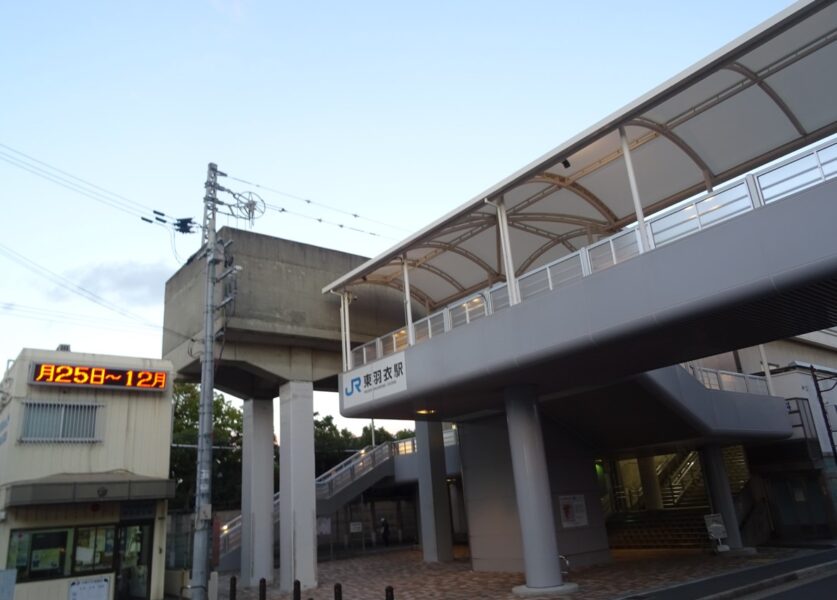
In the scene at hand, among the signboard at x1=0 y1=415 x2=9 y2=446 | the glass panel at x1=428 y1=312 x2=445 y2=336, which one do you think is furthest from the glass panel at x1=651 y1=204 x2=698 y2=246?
the signboard at x1=0 y1=415 x2=9 y2=446

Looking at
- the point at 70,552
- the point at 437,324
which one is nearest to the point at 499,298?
the point at 437,324

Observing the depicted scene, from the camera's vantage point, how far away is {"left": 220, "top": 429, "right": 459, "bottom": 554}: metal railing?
27.0 meters

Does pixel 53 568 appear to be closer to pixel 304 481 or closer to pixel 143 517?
pixel 143 517

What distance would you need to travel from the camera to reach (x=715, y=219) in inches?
445

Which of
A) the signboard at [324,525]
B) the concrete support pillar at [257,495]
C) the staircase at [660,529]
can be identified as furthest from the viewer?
the signboard at [324,525]

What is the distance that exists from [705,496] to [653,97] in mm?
19451

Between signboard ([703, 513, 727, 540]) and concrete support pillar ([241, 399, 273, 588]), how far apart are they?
1500cm

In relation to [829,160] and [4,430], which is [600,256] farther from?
[4,430]

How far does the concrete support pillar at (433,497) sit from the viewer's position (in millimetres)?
23781

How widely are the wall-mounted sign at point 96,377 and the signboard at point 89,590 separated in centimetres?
523

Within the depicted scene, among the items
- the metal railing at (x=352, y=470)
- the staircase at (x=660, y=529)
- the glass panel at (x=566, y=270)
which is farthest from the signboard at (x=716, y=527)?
the glass panel at (x=566, y=270)

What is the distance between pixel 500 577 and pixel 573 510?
3.45 meters

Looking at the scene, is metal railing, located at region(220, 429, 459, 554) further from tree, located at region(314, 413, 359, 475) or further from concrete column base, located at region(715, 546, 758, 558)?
tree, located at region(314, 413, 359, 475)

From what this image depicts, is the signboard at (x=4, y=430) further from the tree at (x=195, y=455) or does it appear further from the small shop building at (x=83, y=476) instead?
the tree at (x=195, y=455)
